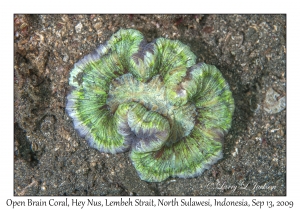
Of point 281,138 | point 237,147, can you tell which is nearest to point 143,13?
point 237,147

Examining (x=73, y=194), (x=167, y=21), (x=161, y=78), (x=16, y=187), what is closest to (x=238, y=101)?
(x=161, y=78)

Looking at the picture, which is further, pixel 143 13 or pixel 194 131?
pixel 143 13

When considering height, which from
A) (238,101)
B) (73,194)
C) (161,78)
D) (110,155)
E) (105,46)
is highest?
(105,46)

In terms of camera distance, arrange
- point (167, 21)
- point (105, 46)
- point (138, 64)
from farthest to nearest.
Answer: point (167, 21)
point (105, 46)
point (138, 64)

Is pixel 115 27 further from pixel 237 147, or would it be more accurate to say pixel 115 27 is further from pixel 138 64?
pixel 237 147

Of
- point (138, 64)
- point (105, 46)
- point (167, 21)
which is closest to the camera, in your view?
point (138, 64)

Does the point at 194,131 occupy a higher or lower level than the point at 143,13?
lower

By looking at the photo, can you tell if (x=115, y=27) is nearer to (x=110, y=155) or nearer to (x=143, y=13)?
(x=143, y=13)
